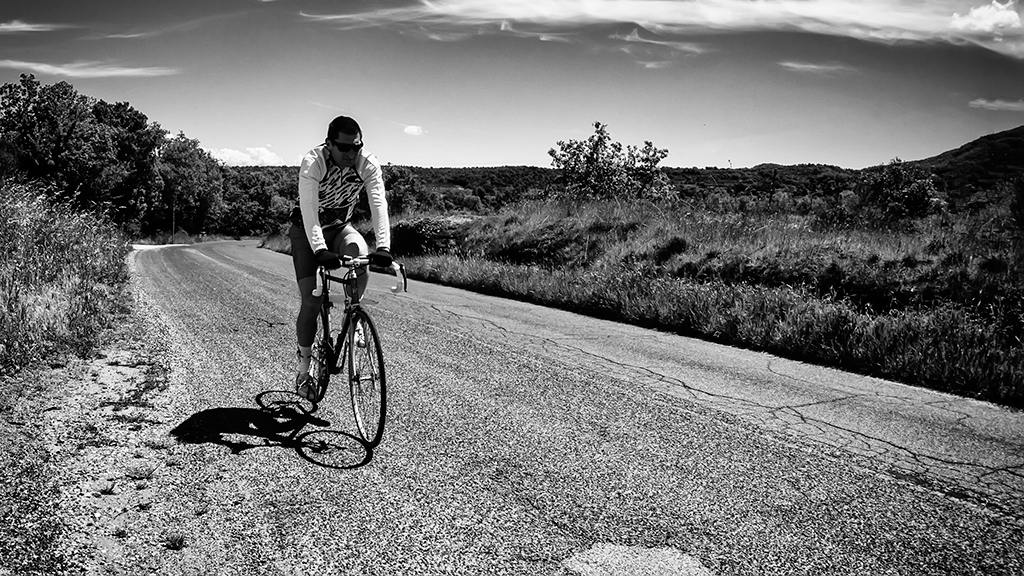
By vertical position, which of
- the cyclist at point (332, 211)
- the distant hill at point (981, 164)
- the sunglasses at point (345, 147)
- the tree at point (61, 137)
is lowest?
the cyclist at point (332, 211)

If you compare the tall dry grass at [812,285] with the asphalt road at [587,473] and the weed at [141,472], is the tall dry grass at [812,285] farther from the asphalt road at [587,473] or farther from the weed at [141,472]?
the weed at [141,472]

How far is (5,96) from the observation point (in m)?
49.2

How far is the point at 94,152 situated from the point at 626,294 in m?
56.2

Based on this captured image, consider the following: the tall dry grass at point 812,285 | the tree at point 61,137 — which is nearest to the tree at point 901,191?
the tall dry grass at point 812,285

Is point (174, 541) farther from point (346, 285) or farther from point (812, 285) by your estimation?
point (812, 285)

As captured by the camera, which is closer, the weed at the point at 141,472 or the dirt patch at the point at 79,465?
the dirt patch at the point at 79,465

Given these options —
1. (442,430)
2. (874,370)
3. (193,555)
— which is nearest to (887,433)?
(874,370)

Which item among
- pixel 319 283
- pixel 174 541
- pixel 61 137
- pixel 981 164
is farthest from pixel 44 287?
pixel 61 137

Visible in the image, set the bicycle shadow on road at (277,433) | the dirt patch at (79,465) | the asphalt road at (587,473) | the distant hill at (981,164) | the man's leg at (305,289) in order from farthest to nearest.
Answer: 1. the distant hill at (981,164)
2. the man's leg at (305,289)
3. the bicycle shadow on road at (277,433)
4. the asphalt road at (587,473)
5. the dirt patch at (79,465)

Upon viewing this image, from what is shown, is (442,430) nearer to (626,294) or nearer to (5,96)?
(626,294)

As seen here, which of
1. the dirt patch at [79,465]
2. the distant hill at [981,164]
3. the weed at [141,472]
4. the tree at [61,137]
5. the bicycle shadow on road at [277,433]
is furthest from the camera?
the tree at [61,137]

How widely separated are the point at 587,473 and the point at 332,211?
2.53 metres

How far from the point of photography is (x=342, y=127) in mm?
4137

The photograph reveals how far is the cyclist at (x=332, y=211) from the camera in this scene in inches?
160
